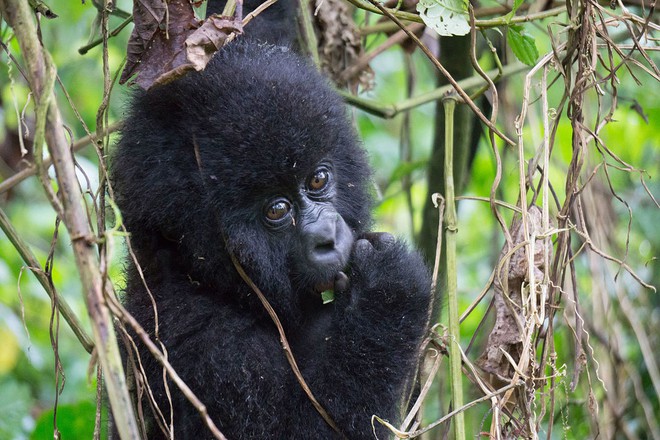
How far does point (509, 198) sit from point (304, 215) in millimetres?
2736

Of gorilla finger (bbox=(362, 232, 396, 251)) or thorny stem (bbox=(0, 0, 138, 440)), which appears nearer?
thorny stem (bbox=(0, 0, 138, 440))

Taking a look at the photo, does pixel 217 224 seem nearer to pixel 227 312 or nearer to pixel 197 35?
pixel 227 312

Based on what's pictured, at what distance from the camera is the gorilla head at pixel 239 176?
2.06m

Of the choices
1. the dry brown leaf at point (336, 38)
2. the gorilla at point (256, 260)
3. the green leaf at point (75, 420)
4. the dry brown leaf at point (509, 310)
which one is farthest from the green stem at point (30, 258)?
the dry brown leaf at point (336, 38)

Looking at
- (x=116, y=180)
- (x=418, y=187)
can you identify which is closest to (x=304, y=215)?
(x=116, y=180)

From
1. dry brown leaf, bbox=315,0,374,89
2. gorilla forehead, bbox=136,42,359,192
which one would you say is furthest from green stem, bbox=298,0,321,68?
gorilla forehead, bbox=136,42,359,192

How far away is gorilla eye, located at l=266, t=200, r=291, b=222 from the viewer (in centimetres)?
217

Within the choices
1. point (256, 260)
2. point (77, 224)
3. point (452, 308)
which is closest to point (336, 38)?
point (256, 260)

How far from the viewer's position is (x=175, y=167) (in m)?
2.09

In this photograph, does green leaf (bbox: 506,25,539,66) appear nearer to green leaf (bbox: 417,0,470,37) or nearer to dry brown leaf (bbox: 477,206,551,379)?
green leaf (bbox: 417,0,470,37)

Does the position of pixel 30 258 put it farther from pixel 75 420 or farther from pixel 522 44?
pixel 522 44

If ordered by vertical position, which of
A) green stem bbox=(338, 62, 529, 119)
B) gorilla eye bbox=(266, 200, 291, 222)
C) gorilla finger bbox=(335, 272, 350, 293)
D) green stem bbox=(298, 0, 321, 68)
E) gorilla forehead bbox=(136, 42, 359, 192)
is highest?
green stem bbox=(298, 0, 321, 68)

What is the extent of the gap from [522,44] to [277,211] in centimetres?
82

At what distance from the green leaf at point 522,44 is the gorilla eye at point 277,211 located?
774mm
